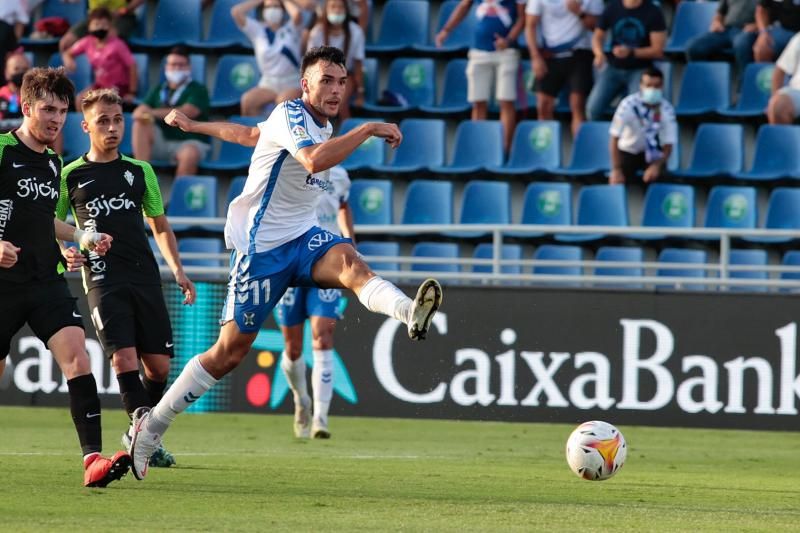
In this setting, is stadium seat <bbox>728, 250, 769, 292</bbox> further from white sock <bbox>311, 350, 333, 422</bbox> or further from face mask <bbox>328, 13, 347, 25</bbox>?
white sock <bbox>311, 350, 333, 422</bbox>

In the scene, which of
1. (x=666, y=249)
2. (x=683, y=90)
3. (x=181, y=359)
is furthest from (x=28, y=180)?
(x=683, y=90)

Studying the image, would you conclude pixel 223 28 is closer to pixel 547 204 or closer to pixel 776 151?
pixel 547 204

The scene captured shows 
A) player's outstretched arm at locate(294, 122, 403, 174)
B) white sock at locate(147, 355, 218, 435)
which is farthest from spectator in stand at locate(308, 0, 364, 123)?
player's outstretched arm at locate(294, 122, 403, 174)

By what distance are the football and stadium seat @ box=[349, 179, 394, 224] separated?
29.1 feet

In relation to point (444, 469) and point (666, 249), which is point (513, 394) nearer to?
point (666, 249)

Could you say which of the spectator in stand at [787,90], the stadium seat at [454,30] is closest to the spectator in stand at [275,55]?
the stadium seat at [454,30]

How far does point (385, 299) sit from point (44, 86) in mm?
2024

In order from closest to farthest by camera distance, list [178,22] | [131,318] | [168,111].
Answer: [131,318], [168,111], [178,22]

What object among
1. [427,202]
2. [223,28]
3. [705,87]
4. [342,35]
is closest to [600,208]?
[427,202]

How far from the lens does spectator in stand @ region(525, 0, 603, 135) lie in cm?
1784

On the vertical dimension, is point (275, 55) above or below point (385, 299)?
above

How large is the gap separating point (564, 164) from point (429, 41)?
2.68 m

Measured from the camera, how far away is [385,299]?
768cm

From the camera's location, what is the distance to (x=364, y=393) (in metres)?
14.4
